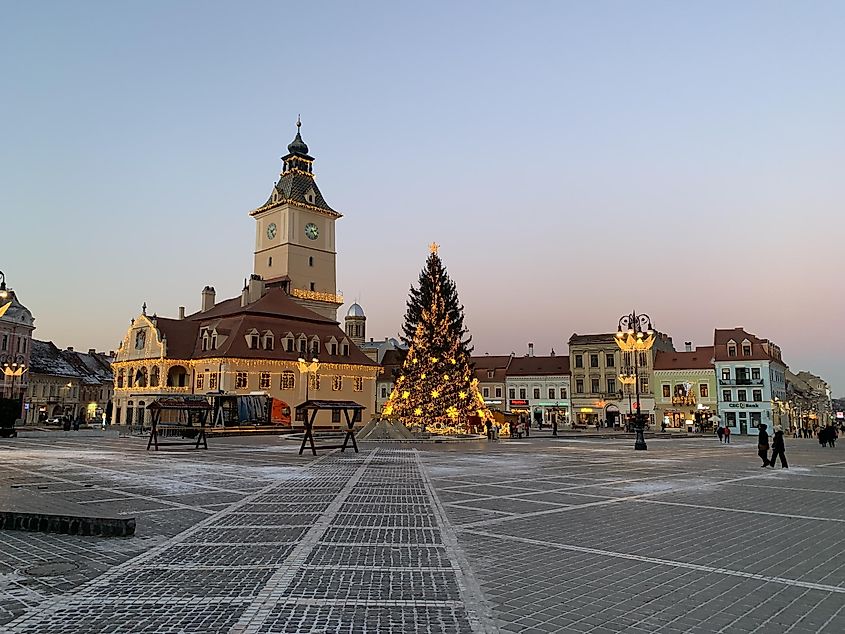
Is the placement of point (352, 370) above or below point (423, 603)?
above

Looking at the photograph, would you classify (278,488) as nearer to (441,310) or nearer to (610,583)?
(610,583)

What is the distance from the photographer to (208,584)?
661cm

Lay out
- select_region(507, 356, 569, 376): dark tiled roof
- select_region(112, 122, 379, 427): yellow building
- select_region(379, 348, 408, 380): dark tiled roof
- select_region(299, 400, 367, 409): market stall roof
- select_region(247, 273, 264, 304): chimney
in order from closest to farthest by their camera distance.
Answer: select_region(299, 400, 367, 409): market stall roof, select_region(112, 122, 379, 427): yellow building, select_region(247, 273, 264, 304): chimney, select_region(507, 356, 569, 376): dark tiled roof, select_region(379, 348, 408, 380): dark tiled roof

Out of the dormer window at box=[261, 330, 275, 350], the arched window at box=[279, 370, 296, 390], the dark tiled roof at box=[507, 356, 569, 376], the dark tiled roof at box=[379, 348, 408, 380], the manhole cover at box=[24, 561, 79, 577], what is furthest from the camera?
the dark tiled roof at box=[379, 348, 408, 380]

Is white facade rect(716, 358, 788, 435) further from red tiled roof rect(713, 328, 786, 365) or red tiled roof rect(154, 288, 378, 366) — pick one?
red tiled roof rect(154, 288, 378, 366)

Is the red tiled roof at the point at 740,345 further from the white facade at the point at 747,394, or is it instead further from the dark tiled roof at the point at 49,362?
the dark tiled roof at the point at 49,362

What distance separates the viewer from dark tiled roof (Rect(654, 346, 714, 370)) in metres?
71.8

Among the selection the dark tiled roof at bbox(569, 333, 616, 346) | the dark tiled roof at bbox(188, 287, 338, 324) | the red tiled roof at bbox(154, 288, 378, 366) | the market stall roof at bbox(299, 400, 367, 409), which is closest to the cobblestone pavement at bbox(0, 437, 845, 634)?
the market stall roof at bbox(299, 400, 367, 409)

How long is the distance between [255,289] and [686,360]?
4789 cm

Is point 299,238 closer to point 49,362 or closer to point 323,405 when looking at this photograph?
point 49,362

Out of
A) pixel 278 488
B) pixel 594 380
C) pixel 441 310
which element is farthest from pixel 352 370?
pixel 278 488

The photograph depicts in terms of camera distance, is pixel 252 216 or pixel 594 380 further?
pixel 252 216

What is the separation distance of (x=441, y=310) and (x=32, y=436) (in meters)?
26.7

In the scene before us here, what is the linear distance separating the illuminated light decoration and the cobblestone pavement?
60973 mm
